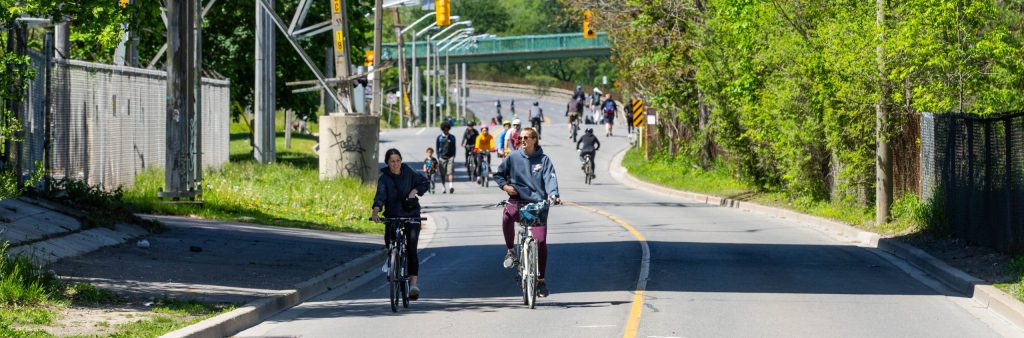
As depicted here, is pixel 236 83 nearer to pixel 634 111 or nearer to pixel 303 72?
pixel 303 72

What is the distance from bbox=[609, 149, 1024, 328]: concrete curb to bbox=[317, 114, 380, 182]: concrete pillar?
8.29 metres

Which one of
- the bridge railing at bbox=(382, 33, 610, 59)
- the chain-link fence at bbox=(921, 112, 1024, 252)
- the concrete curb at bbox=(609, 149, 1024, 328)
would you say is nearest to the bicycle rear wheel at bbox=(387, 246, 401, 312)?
the concrete curb at bbox=(609, 149, 1024, 328)

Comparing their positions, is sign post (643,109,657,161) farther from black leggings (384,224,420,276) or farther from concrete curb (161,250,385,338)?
black leggings (384,224,420,276)

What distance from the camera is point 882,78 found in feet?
74.8

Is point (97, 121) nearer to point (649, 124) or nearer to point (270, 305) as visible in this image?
point (270, 305)

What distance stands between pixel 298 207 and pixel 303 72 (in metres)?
19.4

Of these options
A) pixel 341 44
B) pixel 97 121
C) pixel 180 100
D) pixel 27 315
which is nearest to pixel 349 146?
pixel 341 44

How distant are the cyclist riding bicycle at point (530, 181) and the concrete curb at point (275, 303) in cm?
218

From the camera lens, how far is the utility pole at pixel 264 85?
32.7 m

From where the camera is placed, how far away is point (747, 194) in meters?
34.7

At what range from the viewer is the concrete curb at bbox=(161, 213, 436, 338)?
1130 centimetres

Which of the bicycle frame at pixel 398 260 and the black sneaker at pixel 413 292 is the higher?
the bicycle frame at pixel 398 260

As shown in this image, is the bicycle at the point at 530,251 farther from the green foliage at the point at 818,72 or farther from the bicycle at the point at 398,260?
the green foliage at the point at 818,72

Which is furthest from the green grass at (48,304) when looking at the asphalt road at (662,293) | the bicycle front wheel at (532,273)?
the bicycle front wheel at (532,273)
